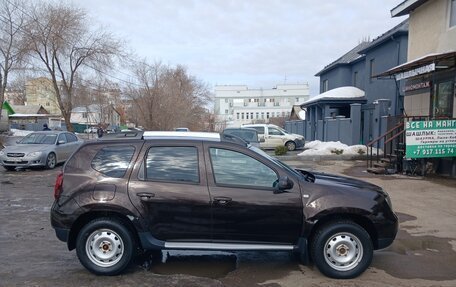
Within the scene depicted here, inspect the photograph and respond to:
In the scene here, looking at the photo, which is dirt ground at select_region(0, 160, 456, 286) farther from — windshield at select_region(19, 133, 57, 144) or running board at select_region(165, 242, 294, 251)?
windshield at select_region(19, 133, 57, 144)

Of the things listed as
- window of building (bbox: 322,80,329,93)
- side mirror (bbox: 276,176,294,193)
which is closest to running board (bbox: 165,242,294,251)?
side mirror (bbox: 276,176,294,193)

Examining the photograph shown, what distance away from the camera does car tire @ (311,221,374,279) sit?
462 centimetres

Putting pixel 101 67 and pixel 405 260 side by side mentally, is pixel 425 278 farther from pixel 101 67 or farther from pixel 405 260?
pixel 101 67

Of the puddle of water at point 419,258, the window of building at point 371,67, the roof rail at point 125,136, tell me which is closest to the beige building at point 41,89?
the window of building at point 371,67

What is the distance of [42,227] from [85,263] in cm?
275

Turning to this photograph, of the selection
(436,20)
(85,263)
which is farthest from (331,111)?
(85,263)

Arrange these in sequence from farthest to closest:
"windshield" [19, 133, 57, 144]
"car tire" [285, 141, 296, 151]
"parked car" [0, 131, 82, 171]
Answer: "car tire" [285, 141, 296, 151] < "windshield" [19, 133, 57, 144] < "parked car" [0, 131, 82, 171]

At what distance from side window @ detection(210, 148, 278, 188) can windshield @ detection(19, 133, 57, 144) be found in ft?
43.6

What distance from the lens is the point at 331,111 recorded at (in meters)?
28.0

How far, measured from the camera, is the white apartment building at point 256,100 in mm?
110688

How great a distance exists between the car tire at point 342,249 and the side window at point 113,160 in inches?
99.1

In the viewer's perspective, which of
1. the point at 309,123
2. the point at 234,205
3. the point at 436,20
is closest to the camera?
the point at 234,205

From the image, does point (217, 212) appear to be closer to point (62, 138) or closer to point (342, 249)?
point (342, 249)

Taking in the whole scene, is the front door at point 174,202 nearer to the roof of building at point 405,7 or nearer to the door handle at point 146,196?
the door handle at point 146,196
